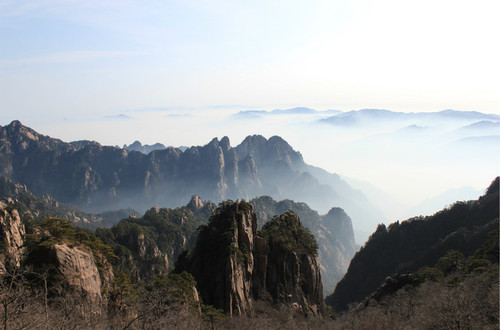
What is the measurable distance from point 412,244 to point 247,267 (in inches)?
2491

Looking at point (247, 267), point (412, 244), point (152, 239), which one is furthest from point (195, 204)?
point (247, 267)

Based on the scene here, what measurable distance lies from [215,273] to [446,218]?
245 feet

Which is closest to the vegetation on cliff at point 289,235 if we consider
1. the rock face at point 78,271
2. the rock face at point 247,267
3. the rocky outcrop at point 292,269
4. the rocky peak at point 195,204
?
the rocky outcrop at point 292,269

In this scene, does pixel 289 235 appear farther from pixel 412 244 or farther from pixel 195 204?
pixel 195 204

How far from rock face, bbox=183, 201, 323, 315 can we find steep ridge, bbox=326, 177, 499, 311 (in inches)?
1486

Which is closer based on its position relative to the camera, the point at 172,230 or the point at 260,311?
the point at 260,311

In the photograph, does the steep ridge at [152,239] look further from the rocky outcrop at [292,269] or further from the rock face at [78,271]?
the rock face at [78,271]

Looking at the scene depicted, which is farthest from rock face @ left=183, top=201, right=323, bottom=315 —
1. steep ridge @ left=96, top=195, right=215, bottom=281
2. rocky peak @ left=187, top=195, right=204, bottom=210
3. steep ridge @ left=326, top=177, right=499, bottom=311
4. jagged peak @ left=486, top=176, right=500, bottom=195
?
rocky peak @ left=187, top=195, right=204, bottom=210

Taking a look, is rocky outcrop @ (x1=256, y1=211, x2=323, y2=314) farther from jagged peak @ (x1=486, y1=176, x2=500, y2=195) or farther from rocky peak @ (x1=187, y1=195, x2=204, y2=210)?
rocky peak @ (x1=187, y1=195, x2=204, y2=210)

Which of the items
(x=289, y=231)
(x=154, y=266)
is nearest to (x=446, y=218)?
(x=289, y=231)

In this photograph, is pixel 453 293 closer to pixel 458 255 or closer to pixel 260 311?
pixel 260 311

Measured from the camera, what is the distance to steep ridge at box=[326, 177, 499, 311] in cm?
8438

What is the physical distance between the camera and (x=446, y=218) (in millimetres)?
97500

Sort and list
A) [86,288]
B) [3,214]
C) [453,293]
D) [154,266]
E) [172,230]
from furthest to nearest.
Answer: [172,230]
[154,266]
[3,214]
[453,293]
[86,288]
